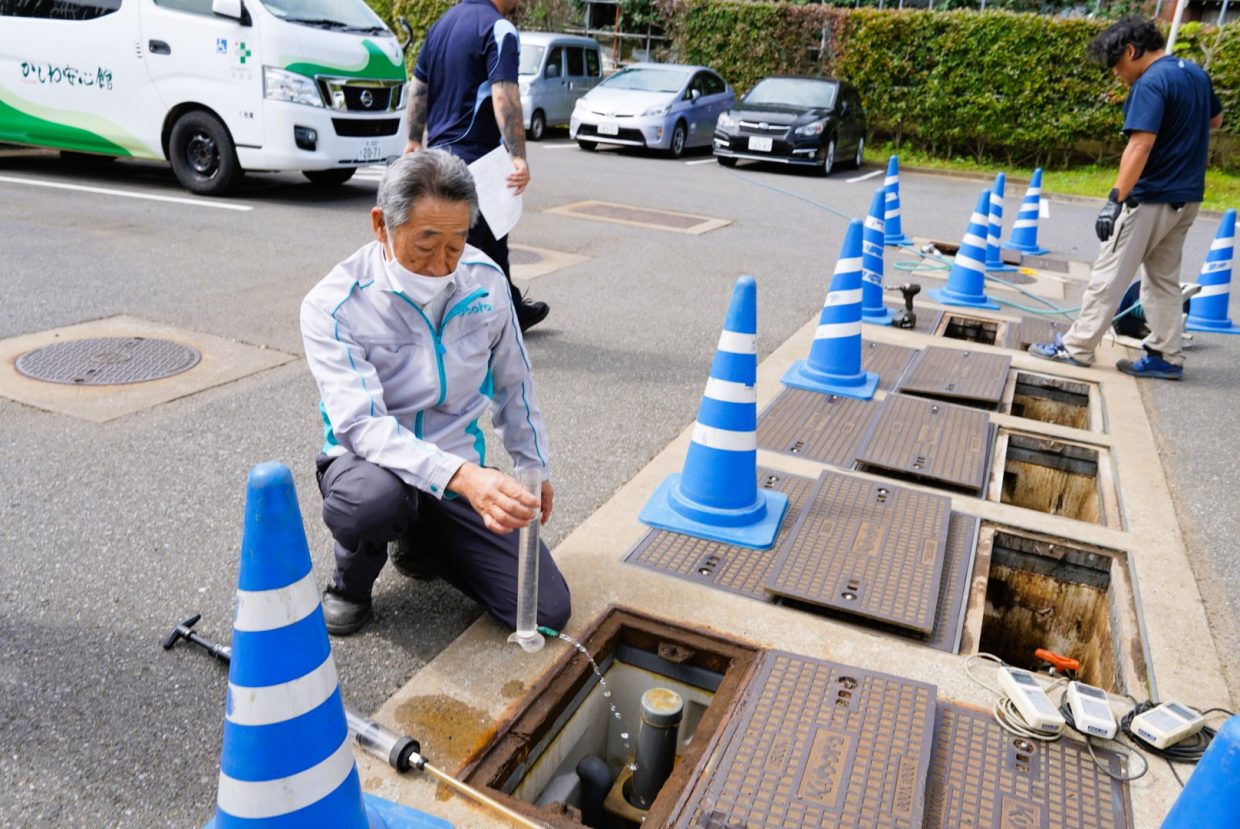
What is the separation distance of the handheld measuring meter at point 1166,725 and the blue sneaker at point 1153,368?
3.79 m

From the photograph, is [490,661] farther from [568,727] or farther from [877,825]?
[877,825]

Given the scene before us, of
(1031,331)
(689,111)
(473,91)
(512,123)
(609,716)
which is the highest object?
(473,91)

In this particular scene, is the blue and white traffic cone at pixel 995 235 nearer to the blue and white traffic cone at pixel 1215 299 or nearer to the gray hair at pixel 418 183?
the blue and white traffic cone at pixel 1215 299

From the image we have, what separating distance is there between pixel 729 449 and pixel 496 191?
2146mm

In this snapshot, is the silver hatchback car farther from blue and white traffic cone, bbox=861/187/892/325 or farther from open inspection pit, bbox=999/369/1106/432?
open inspection pit, bbox=999/369/1106/432

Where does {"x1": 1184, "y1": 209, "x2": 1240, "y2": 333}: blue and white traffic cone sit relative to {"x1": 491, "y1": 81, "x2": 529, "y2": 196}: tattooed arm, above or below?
below

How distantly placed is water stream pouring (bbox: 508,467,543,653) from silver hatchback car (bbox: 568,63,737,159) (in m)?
13.5

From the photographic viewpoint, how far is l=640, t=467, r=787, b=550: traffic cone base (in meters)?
3.32

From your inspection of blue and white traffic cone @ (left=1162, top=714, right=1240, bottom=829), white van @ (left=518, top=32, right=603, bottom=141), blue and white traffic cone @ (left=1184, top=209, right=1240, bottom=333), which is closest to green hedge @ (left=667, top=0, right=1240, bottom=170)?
white van @ (left=518, top=32, right=603, bottom=141)

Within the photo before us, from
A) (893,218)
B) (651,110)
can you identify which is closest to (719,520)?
(893,218)

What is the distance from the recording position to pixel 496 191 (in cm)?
481

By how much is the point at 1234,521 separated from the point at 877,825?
2.67 m

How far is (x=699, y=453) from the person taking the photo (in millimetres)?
3428

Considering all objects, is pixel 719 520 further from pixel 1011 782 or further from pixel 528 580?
pixel 1011 782
